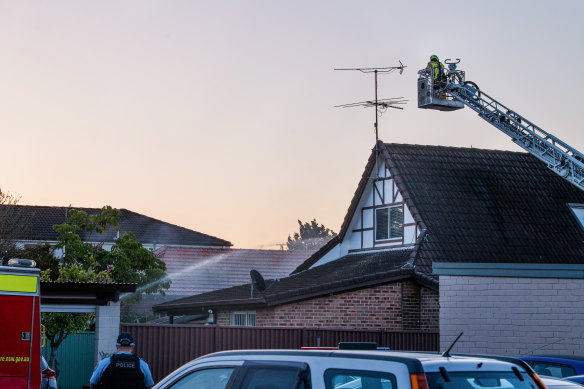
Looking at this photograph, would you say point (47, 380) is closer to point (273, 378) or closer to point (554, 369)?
point (554, 369)

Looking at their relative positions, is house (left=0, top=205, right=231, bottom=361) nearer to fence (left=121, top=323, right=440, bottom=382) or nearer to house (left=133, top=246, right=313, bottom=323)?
fence (left=121, top=323, right=440, bottom=382)

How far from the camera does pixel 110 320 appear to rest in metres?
15.7

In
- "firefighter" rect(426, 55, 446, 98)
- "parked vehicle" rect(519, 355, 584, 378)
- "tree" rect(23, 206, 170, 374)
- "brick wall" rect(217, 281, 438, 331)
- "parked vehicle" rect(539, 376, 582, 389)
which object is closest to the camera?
"parked vehicle" rect(539, 376, 582, 389)

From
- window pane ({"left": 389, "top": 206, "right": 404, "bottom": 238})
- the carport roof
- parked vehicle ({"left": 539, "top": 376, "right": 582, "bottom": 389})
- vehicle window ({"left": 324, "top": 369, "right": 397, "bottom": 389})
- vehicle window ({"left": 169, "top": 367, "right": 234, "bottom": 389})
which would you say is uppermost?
window pane ({"left": 389, "top": 206, "right": 404, "bottom": 238})

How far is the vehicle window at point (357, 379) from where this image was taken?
16.6 ft

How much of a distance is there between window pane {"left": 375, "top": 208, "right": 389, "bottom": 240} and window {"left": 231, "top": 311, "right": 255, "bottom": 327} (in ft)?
16.2

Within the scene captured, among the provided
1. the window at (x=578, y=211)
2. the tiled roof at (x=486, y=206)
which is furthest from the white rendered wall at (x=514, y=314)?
the window at (x=578, y=211)

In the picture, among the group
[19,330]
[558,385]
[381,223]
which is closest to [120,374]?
[19,330]

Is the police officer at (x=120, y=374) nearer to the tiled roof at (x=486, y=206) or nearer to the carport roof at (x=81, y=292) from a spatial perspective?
the carport roof at (x=81, y=292)

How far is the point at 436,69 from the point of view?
31.8m

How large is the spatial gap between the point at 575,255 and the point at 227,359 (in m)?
22.3

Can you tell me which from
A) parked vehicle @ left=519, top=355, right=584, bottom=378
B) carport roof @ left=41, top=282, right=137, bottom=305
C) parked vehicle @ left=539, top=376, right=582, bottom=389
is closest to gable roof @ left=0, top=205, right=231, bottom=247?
carport roof @ left=41, top=282, right=137, bottom=305

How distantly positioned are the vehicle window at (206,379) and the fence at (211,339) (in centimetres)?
1084

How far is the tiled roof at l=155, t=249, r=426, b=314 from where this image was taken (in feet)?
77.3
